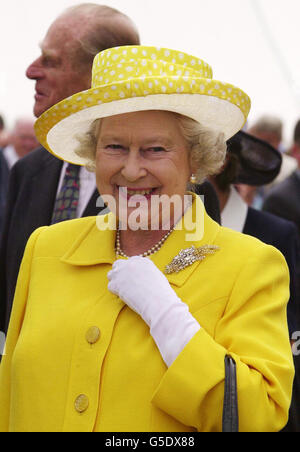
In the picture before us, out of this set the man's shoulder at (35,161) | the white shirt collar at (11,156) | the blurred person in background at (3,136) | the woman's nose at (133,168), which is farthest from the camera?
the blurred person in background at (3,136)

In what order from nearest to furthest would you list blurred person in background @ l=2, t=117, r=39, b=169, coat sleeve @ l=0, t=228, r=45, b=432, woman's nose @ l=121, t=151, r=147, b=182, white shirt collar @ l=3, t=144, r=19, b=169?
1. woman's nose @ l=121, t=151, r=147, b=182
2. coat sleeve @ l=0, t=228, r=45, b=432
3. blurred person in background @ l=2, t=117, r=39, b=169
4. white shirt collar @ l=3, t=144, r=19, b=169

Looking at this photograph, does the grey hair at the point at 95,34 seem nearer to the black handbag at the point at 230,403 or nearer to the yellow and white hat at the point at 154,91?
the yellow and white hat at the point at 154,91

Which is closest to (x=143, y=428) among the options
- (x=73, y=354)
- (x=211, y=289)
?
(x=73, y=354)

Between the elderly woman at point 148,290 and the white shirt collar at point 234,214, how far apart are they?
4.36ft

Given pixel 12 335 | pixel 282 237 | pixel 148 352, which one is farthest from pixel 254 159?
pixel 148 352

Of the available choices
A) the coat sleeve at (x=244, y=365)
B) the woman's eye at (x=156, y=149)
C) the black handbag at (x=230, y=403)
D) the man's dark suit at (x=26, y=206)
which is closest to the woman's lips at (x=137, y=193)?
the woman's eye at (x=156, y=149)

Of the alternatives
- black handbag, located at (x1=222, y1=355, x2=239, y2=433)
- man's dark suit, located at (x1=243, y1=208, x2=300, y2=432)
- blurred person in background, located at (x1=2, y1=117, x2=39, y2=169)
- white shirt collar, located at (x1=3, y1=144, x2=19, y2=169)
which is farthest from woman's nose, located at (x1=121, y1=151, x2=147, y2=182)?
white shirt collar, located at (x1=3, y1=144, x2=19, y2=169)

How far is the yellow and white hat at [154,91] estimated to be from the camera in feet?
7.39

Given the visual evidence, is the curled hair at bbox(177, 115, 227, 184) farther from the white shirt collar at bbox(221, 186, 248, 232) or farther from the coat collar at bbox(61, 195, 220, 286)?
the white shirt collar at bbox(221, 186, 248, 232)

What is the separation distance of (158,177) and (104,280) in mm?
383

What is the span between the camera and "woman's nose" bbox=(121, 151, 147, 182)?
92.8 inches

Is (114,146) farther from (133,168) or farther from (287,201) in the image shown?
(287,201)
